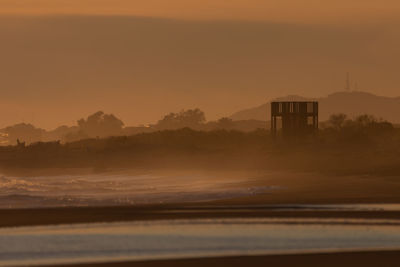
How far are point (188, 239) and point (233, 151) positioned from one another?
189 ft

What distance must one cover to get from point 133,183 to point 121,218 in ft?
78.0

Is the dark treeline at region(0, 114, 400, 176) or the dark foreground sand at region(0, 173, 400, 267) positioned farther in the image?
the dark treeline at region(0, 114, 400, 176)

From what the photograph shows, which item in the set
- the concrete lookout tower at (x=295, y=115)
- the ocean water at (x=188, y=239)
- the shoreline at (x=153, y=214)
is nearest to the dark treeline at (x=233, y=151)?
the concrete lookout tower at (x=295, y=115)

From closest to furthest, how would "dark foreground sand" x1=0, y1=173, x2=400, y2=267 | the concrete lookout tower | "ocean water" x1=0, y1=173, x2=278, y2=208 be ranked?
"dark foreground sand" x1=0, y1=173, x2=400, y2=267 < "ocean water" x1=0, y1=173, x2=278, y2=208 < the concrete lookout tower

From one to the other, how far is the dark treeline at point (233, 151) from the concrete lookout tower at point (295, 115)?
0.82 metres

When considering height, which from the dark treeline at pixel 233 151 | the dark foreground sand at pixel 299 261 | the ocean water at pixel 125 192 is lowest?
the dark foreground sand at pixel 299 261

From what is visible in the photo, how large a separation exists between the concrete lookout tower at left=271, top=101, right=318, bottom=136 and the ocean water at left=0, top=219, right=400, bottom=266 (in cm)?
4961

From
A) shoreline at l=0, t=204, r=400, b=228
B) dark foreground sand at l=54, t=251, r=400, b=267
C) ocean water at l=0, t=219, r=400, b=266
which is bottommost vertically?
dark foreground sand at l=54, t=251, r=400, b=267

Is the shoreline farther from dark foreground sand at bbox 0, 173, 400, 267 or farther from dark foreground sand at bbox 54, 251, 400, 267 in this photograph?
→ dark foreground sand at bbox 54, 251, 400, 267

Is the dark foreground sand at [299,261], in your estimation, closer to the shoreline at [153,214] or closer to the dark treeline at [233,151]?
the shoreline at [153,214]

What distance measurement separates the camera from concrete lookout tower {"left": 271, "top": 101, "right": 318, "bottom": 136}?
77.9 m

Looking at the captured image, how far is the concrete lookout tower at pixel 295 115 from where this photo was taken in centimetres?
7794

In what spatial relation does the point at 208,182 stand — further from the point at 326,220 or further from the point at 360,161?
the point at 326,220

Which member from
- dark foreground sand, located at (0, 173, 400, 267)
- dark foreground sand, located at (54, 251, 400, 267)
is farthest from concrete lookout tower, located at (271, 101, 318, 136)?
dark foreground sand, located at (54, 251, 400, 267)
